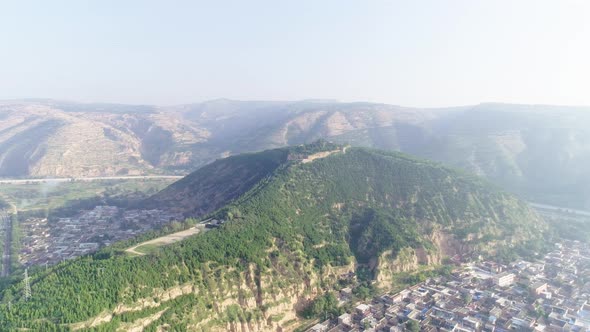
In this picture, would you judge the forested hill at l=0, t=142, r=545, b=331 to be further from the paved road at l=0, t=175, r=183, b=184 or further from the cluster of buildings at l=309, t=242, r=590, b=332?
the paved road at l=0, t=175, r=183, b=184

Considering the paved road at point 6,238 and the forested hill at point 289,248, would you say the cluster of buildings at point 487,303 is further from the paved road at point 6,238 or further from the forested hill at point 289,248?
the paved road at point 6,238

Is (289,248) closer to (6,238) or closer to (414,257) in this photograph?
(414,257)

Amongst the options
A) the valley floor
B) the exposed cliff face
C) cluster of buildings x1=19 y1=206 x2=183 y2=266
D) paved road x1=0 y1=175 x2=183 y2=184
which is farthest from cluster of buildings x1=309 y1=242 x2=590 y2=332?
paved road x1=0 y1=175 x2=183 y2=184

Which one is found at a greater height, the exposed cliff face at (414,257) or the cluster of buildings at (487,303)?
the exposed cliff face at (414,257)

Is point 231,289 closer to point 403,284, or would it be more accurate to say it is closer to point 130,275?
point 130,275

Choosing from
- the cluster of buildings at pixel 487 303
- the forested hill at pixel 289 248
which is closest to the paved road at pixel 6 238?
the forested hill at pixel 289 248

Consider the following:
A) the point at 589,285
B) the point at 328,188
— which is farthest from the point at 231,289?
the point at 589,285
